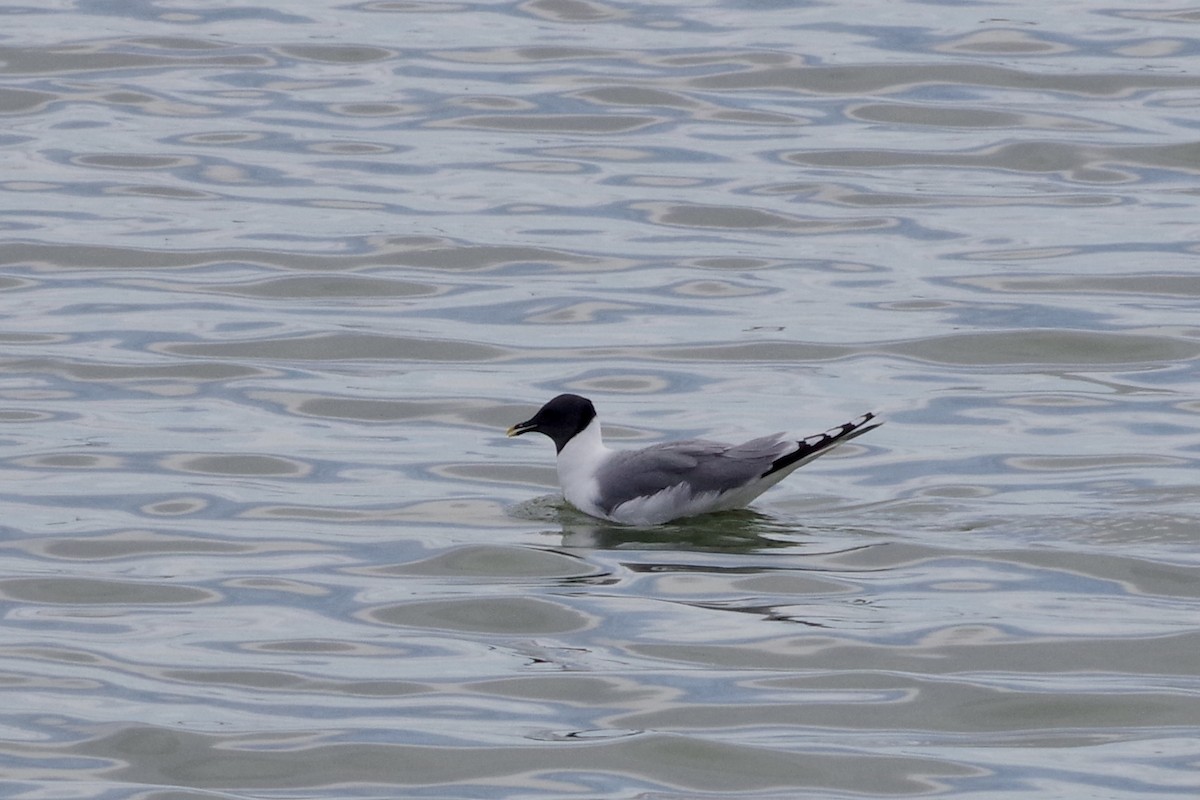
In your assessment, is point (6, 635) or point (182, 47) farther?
point (182, 47)

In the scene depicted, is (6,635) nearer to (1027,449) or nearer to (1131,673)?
(1131,673)

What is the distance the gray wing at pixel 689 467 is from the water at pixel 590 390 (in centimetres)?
21

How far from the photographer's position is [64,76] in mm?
21016

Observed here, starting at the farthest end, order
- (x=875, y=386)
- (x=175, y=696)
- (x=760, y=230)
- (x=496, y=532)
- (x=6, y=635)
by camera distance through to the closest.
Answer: (x=760, y=230), (x=875, y=386), (x=496, y=532), (x=6, y=635), (x=175, y=696)

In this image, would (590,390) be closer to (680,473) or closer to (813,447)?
(680,473)

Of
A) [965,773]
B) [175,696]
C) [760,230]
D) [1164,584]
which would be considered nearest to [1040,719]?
[965,773]

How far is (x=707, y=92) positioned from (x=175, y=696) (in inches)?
503

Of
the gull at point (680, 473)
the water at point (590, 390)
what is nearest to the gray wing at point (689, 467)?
the gull at point (680, 473)

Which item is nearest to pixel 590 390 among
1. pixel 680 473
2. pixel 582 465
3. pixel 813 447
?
pixel 582 465

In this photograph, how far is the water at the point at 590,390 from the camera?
8156mm

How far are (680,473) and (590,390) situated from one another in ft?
8.00

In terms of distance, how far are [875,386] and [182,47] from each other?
11.0 metres

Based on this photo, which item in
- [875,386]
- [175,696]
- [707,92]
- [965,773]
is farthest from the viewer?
[707,92]

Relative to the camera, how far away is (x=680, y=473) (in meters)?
10.8
